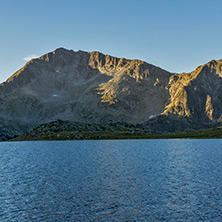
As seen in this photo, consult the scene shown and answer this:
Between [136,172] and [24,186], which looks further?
[136,172]

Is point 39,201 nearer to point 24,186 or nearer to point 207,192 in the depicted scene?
point 24,186

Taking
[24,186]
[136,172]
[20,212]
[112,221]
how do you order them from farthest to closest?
[136,172], [24,186], [20,212], [112,221]

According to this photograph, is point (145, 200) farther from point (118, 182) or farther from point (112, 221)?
point (118, 182)

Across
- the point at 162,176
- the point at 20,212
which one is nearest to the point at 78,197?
the point at 20,212

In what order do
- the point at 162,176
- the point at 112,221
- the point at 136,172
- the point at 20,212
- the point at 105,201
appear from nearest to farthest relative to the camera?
the point at 112,221 → the point at 20,212 → the point at 105,201 → the point at 162,176 → the point at 136,172

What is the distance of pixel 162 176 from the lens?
182 ft

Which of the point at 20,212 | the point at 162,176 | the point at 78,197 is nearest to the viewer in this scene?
the point at 20,212

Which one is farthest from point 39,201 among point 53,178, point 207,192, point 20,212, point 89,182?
point 207,192

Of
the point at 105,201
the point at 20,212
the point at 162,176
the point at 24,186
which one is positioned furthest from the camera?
the point at 162,176

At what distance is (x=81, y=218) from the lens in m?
30.4

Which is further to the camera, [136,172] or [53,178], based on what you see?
[136,172]

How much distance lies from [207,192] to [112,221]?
1902 centimetres

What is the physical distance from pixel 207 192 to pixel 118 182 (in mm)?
15813

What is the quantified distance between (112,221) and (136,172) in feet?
107
